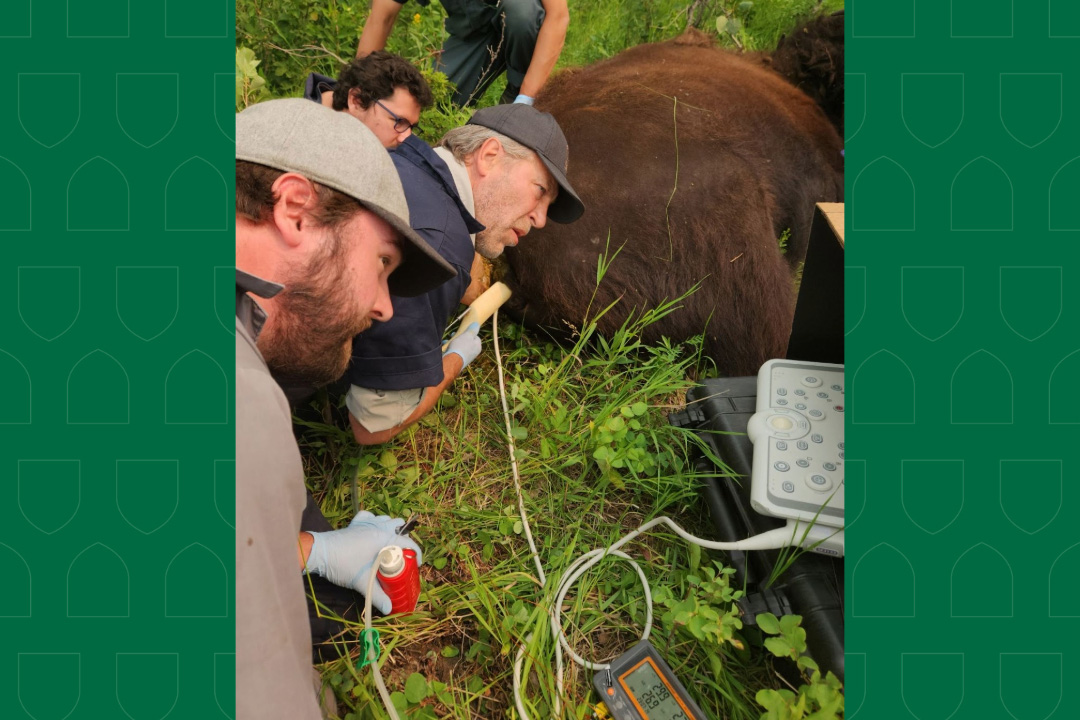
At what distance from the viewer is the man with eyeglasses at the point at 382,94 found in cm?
238

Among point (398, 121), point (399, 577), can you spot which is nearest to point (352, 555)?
point (399, 577)

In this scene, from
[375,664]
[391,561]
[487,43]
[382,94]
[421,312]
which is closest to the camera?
[375,664]

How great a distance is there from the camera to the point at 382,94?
2387mm

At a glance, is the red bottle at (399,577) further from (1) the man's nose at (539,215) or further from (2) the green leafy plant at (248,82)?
(2) the green leafy plant at (248,82)

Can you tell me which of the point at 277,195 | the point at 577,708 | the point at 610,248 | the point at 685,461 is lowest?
the point at 577,708

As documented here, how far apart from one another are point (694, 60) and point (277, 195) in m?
2.27

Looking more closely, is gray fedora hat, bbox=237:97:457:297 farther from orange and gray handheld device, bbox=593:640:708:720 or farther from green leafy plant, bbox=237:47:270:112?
green leafy plant, bbox=237:47:270:112

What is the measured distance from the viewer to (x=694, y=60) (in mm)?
2955

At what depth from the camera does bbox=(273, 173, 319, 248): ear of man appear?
4.07 ft

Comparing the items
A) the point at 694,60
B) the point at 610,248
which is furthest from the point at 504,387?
the point at 694,60

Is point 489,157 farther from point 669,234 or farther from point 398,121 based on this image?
point 669,234

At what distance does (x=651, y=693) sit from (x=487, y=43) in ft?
10.1

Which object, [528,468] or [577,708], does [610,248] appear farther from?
[577,708]

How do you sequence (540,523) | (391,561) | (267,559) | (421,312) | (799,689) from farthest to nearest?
(540,523) < (421,312) < (391,561) < (799,689) < (267,559)
